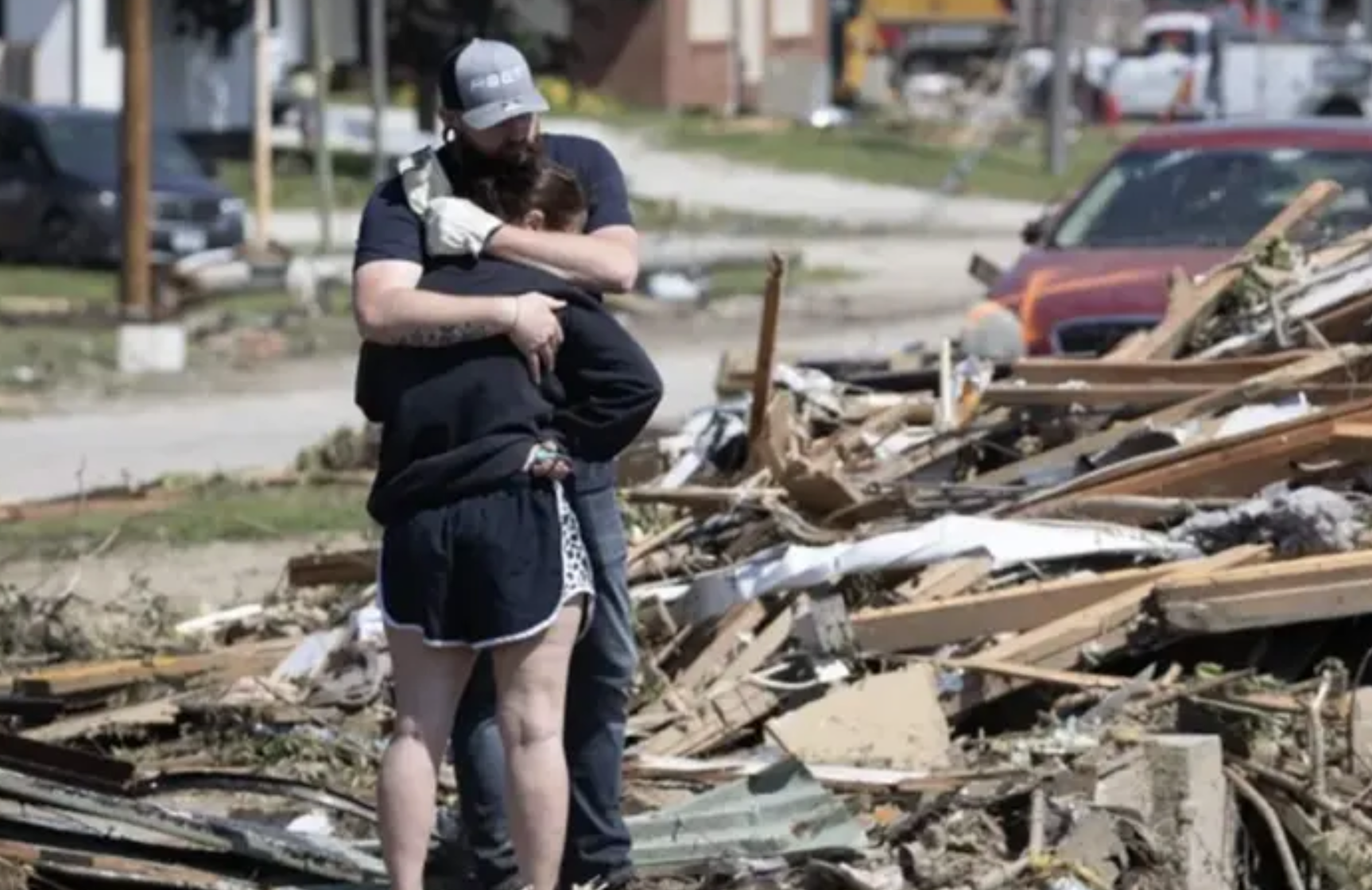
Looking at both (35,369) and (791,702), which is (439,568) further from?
(35,369)

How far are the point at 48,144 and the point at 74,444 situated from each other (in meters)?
14.4

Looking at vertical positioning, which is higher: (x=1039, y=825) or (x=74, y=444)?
(x=1039, y=825)

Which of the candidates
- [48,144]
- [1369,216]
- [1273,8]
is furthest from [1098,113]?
[1369,216]

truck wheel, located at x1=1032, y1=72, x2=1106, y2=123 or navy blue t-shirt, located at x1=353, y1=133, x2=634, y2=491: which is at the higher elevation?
navy blue t-shirt, located at x1=353, y1=133, x2=634, y2=491

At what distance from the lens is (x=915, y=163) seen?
48188 millimetres

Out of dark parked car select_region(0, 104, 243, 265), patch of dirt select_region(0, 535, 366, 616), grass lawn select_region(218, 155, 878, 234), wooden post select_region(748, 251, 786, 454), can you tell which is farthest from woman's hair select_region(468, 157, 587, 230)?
grass lawn select_region(218, 155, 878, 234)

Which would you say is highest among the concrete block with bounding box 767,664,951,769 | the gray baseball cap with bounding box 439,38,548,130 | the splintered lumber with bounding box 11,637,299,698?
the gray baseball cap with bounding box 439,38,548,130

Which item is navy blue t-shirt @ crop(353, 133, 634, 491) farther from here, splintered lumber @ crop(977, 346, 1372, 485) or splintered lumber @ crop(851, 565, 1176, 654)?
splintered lumber @ crop(977, 346, 1372, 485)

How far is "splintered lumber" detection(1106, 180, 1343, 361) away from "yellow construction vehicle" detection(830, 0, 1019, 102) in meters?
55.5

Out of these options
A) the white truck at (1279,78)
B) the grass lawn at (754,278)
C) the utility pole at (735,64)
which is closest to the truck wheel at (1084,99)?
the utility pole at (735,64)

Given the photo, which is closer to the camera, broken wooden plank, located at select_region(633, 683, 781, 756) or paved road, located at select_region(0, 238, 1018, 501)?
broken wooden plank, located at select_region(633, 683, 781, 756)

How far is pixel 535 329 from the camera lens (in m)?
5.95

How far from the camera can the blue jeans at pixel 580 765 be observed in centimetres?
624

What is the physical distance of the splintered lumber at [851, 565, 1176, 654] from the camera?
24.6 ft
